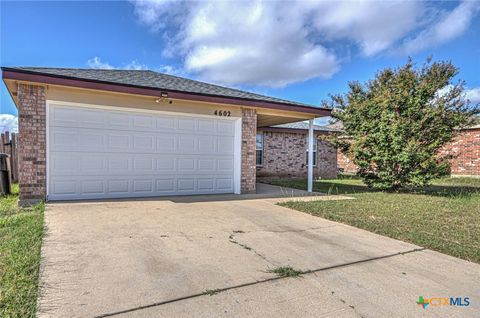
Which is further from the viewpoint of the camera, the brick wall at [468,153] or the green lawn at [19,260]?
the brick wall at [468,153]

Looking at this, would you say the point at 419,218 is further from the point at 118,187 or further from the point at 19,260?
the point at 118,187

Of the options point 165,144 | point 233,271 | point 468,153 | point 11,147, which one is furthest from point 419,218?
point 468,153

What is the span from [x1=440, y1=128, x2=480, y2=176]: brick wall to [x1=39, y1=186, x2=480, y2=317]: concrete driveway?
1609 centimetres

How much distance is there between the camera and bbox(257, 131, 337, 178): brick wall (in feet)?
48.4

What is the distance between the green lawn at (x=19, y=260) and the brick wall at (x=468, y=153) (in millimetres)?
19461

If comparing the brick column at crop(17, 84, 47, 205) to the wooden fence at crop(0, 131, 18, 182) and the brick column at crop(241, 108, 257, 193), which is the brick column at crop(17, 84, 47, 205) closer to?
the wooden fence at crop(0, 131, 18, 182)

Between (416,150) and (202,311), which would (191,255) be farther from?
(416,150)

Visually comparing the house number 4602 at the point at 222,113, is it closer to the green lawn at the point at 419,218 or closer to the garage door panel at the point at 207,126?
the garage door panel at the point at 207,126

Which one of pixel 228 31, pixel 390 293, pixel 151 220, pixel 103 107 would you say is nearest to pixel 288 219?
pixel 151 220

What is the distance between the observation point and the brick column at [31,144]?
20.8 feet

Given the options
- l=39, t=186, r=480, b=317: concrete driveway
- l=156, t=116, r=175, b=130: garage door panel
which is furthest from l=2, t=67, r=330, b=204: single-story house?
l=39, t=186, r=480, b=317: concrete driveway

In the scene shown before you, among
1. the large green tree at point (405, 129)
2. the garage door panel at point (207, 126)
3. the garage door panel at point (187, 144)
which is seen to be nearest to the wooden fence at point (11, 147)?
the garage door panel at point (187, 144)

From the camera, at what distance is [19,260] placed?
3.17 m

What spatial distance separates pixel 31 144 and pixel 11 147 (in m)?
5.47
